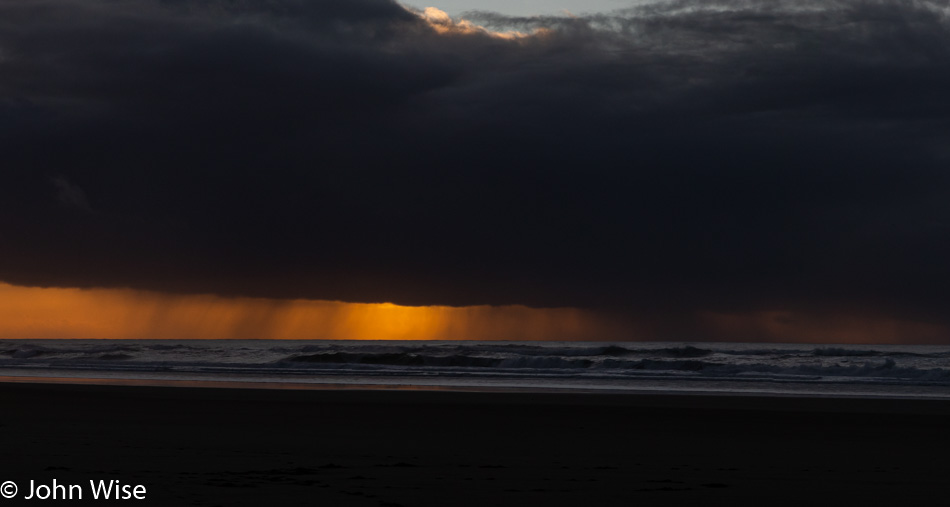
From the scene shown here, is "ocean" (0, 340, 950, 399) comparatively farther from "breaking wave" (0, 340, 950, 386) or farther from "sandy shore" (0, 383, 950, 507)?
"sandy shore" (0, 383, 950, 507)

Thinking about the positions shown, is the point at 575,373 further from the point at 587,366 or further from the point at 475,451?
the point at 475,451

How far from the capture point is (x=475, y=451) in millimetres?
11094

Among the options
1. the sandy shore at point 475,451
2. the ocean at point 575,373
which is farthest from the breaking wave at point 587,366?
the sandy shore at point 475,451

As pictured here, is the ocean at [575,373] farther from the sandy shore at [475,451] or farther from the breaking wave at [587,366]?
the sandy shore at [475,451]

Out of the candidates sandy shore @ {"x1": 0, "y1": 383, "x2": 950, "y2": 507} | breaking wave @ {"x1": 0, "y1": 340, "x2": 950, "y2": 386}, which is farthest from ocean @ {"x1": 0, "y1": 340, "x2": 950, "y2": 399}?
sandy shore @ {"x1": 0, "y1": 383, "x2": 950, "y2": 507}

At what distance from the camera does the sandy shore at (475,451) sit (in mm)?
8133

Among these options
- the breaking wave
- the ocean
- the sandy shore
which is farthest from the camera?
the breaking wave

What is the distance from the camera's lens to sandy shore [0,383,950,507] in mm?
8133

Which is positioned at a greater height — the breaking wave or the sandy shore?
the breaking wave

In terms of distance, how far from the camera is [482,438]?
1261cm

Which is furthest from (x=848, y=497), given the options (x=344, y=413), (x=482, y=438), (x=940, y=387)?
(x=940, y=387)

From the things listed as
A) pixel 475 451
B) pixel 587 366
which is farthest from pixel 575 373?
pixel 475 451

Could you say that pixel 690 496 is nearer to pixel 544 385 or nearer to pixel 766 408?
pixel 766 408

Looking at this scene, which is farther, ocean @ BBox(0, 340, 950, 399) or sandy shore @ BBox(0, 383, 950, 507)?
ocean @ BBox(0, 340, 950, 399)
